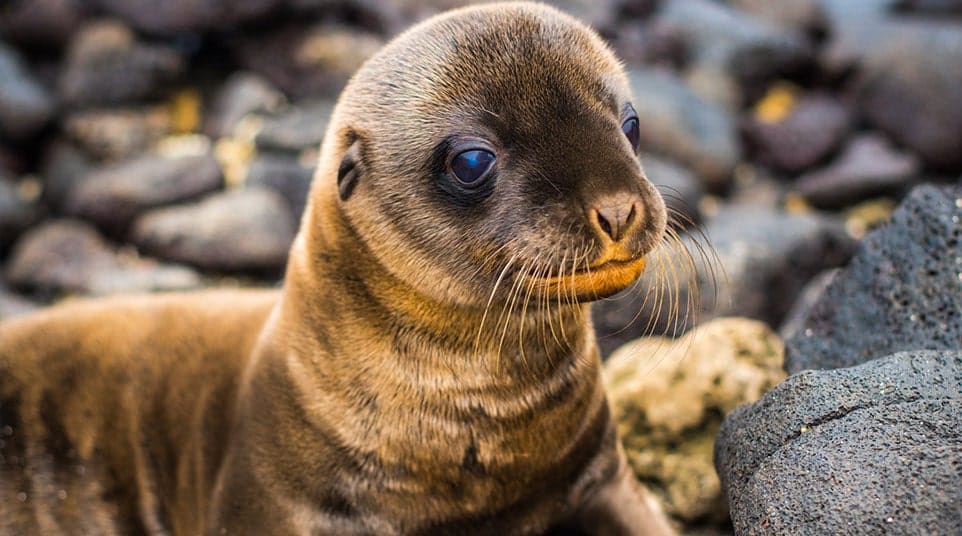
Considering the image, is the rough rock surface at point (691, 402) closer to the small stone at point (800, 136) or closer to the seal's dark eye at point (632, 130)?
the seal's dark eye at point (632, 130)

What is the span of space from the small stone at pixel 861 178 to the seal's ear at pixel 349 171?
8.23 meters

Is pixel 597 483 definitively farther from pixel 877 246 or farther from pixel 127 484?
pixel 127 484

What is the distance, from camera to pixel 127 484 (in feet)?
13.3

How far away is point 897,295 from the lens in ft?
11.5

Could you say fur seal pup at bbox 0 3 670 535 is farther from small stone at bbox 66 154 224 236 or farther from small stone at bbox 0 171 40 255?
small stone at bbox 0 171 40 255

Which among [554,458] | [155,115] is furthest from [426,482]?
[155,115]

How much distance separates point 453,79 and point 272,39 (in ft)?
26.9

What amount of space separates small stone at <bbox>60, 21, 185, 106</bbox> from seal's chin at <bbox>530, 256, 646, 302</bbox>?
8674 millimetres

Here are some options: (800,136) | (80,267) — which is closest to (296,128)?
(80,267)

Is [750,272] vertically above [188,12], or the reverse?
[188,12]

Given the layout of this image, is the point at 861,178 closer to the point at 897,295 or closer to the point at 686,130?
the point at 686,130

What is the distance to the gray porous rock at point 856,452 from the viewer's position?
7.96ft

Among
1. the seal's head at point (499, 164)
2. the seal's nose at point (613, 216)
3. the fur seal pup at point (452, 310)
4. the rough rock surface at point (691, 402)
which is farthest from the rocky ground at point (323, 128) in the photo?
the seal's nose at point (613, 216)

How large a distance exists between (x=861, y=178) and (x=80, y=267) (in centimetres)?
776
